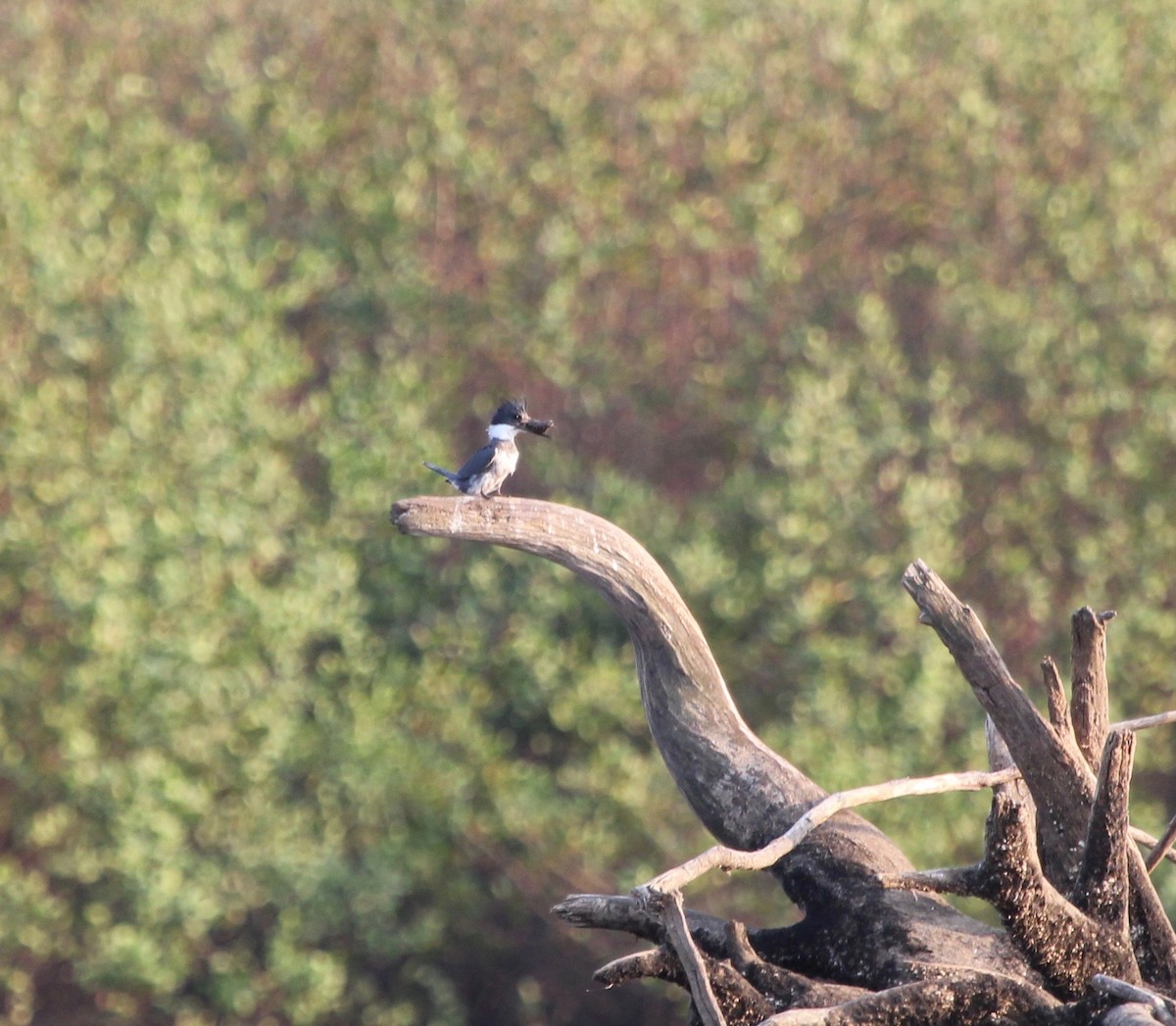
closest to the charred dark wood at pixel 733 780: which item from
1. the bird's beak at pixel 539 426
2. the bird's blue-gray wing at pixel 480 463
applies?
the bird's beak at pixel 539 426

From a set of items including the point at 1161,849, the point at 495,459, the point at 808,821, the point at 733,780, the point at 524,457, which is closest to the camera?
the point at 808,821

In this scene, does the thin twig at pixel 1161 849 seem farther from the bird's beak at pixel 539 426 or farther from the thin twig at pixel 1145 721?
the bird's beak at pixel 539 426

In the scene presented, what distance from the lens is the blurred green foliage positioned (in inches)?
400

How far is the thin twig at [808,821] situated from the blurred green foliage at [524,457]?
219 inches

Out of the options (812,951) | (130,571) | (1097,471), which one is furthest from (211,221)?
(812,951)

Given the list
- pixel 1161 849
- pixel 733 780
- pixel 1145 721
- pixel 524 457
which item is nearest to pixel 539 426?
pixel 733 780

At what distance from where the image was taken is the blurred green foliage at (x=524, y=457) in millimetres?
10164

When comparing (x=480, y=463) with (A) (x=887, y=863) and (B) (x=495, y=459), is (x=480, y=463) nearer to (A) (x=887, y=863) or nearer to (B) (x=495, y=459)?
(B) (x=495, y=459)

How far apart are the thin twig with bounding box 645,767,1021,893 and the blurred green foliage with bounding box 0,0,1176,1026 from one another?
556 cm

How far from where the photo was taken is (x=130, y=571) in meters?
10.1

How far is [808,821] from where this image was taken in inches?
147

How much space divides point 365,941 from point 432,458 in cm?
321

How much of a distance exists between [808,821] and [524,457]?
7783 millimetres

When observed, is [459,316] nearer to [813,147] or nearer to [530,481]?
[530,481]
